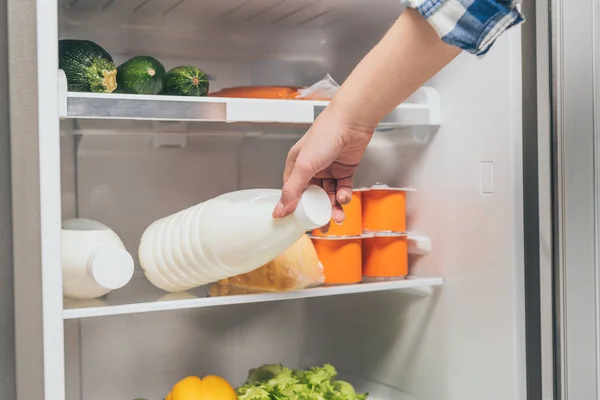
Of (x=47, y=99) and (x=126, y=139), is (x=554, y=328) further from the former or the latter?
(x=126, y=139)

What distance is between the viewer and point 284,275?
1.23 meters

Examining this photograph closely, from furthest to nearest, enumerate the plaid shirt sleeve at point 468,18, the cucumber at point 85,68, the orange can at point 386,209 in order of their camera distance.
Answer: the orange can at point 386,209
the cucumber at point 85,68
the plaid shirt sleeve at point 468,18

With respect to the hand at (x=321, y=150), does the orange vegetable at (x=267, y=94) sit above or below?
above

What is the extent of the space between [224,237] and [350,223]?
0.31 metres

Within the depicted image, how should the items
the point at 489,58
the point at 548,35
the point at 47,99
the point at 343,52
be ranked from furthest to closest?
the point at 343,52 < the point at 489,58 < the point at 548,35 < the point at 47,99

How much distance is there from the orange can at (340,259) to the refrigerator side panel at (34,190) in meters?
0.52

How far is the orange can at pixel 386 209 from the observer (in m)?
1.40

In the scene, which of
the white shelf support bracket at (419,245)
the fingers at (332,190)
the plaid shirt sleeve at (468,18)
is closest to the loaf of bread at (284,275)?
the fingers at (332,190)

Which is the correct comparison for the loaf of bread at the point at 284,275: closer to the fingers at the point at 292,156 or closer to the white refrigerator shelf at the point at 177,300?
the white refrigerator shelf at the point at 177,300

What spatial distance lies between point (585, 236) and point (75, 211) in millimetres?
945

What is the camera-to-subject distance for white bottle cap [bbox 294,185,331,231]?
104 cm

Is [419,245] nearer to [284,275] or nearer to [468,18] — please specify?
[284,275]

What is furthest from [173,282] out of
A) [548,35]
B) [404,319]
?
[548,35]

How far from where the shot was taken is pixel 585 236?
1.07m
